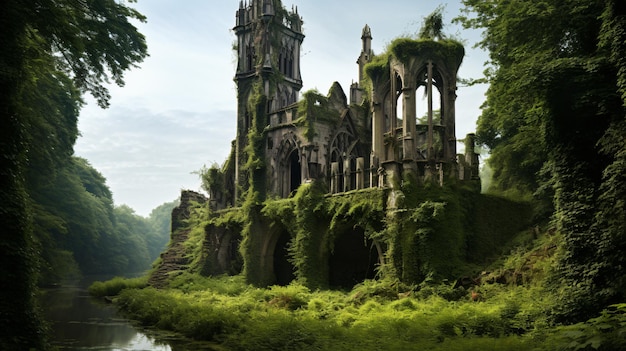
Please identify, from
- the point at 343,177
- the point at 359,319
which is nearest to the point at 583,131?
the point at 359,319

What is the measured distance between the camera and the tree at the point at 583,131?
13.2m

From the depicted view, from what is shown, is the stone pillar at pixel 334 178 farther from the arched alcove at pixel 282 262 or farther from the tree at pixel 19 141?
the tree at pixel 19 141

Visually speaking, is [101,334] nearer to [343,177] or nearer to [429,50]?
[343,177]

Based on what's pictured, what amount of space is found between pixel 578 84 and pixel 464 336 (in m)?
6.89

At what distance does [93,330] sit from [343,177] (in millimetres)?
14020

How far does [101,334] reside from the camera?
63.7ft

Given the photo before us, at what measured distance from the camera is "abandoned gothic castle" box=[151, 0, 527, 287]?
70.9 feet

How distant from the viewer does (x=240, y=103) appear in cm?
3700

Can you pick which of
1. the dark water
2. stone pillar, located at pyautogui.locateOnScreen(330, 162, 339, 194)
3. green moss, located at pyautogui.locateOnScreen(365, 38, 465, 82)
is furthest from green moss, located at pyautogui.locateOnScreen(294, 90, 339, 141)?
the dark water

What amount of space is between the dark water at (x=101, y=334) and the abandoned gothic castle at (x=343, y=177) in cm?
785

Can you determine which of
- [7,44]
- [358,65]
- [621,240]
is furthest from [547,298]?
[358,65]

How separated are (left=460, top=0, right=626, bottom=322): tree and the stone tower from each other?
67.3ft

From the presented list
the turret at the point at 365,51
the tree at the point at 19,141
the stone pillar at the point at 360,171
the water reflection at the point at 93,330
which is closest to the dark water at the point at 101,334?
the water reflection at the point at 93,330

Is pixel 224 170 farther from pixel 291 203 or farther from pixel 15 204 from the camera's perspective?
pixel 15 204
